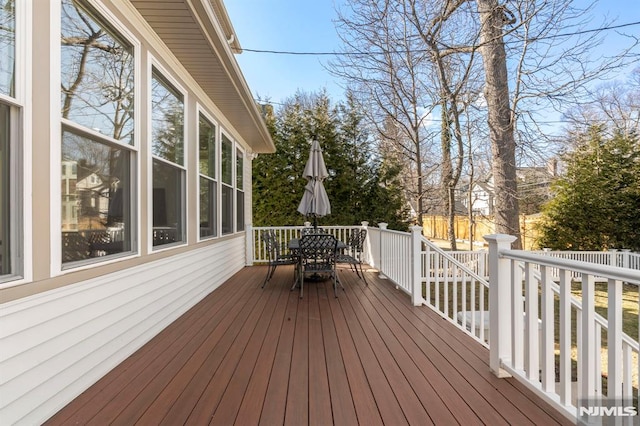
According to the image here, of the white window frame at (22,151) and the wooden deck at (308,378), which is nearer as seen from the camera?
the white window frame at (22,151)

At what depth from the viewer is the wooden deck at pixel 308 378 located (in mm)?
1811

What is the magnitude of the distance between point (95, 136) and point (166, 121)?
1.29 m

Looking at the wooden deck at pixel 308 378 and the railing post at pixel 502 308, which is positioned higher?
the railing post at pixel 502 308

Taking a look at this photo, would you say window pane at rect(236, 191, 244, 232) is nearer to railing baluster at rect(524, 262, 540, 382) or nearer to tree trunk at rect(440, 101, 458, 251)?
railing baluster at rect(524, 262, 540, 382)

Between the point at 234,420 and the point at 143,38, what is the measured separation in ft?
10.6

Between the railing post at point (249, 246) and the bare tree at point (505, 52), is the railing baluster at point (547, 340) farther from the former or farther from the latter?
the railing post at point (249, 246)

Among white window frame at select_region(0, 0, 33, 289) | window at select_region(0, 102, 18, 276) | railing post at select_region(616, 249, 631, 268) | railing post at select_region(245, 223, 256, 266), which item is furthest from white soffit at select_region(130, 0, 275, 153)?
railing post at select_region(616, 249, 631, 268)

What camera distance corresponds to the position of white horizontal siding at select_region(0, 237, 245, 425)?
5.27 ft

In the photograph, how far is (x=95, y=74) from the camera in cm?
234

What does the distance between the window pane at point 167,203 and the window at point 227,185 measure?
1837 millimetres

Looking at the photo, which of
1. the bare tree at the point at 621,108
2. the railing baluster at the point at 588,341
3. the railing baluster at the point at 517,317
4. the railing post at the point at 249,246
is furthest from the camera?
the bare tree at the point at 621,108

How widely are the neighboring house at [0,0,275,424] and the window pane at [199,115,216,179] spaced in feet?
0.92

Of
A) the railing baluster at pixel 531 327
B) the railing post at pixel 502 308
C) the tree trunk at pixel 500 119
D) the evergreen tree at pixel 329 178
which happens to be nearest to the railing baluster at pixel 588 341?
the railing baluster at pixel 531 327

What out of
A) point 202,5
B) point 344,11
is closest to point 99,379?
point 202,5
